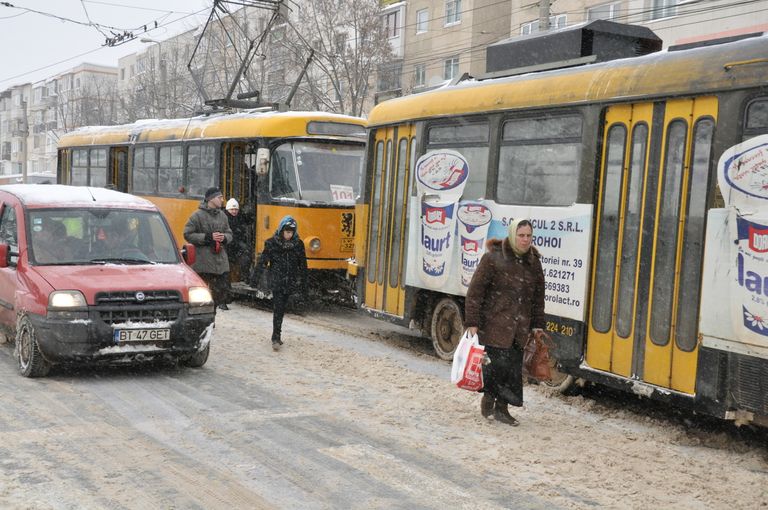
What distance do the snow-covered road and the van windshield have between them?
114 centimetres

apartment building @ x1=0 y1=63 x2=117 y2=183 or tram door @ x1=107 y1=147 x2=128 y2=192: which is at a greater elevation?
apartment building @ x1=0 y1=63 x2=117 y2=183

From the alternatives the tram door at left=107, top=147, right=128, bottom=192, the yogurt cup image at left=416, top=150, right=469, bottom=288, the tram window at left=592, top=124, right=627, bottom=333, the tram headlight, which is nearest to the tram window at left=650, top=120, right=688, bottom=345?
the tram window at left=592, top=124, right=627, bottom=333

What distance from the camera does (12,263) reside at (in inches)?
369

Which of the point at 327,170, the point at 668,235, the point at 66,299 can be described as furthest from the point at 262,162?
the point at 668,235

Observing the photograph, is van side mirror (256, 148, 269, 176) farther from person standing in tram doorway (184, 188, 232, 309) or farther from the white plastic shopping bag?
the white plastic shopping bag

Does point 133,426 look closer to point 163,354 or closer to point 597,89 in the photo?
point 163,354

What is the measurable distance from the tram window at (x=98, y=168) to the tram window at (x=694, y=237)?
17.4m

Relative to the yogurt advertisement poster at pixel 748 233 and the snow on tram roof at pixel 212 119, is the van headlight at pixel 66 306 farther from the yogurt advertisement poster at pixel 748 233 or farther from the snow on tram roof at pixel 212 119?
the snow on tram roof at pixel 212 119

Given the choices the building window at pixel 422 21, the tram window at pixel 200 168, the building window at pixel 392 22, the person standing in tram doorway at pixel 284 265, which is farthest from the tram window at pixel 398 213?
the building window at pixel 392 22

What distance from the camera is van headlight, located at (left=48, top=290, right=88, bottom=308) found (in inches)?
334

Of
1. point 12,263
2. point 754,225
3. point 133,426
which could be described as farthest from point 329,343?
point 754,225

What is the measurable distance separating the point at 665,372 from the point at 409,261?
171 inches

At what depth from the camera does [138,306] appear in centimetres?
875

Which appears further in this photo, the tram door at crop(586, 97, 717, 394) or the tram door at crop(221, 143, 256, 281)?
the tram door at crop(221, 143, 256, 281)
